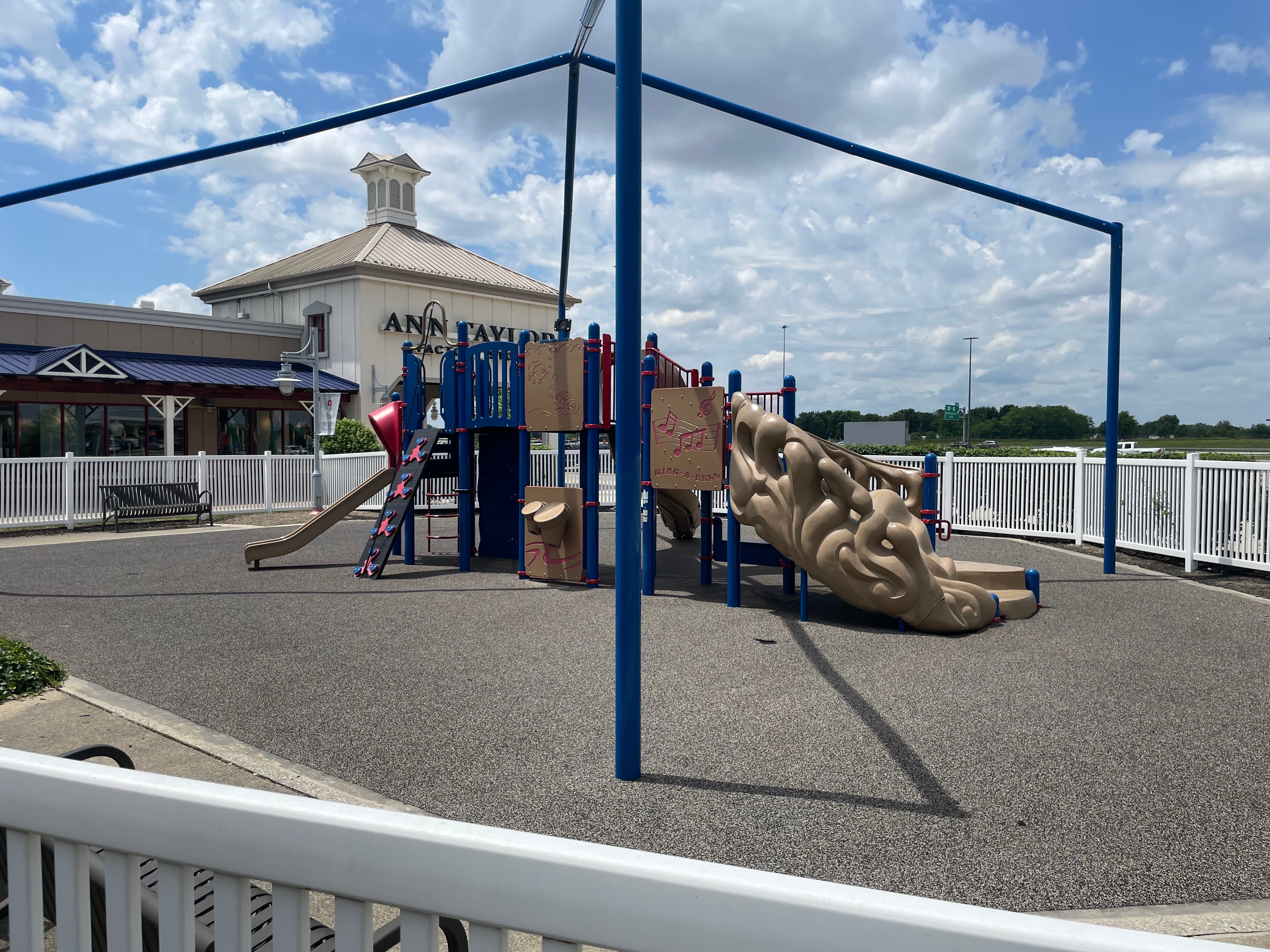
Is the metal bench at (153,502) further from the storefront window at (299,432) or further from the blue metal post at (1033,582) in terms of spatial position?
the blue metal post at (1033,582)

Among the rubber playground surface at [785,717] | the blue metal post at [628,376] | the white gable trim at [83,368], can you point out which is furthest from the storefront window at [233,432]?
the blue metal post at [628,376]

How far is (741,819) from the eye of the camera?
396 cm

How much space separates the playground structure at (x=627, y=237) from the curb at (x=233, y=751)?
50.4 inches

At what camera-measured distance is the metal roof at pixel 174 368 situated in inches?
897

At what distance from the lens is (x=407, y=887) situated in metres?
1.29

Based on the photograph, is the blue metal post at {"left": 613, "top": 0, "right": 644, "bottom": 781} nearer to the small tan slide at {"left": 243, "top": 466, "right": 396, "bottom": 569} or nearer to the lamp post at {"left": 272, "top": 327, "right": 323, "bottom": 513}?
the small tan slide at {"left": 243, "top": 466, "right": 396, "bottom": 569}

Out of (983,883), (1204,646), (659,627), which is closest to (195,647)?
(659,627)

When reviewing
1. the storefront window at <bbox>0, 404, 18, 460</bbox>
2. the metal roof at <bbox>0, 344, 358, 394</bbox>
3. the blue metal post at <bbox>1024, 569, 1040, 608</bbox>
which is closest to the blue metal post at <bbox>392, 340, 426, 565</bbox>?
the blue metal post at <bbox>1024, 569, 1040, 608</bbox>

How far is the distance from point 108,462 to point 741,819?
62.7 feet

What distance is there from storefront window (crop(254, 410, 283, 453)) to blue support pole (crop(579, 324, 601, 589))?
2212 cm

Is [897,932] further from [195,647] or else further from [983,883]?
[195,647]

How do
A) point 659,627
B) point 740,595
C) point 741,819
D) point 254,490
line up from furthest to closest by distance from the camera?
point 254,490 → point 740,595 → point 659,627 → point 741,819

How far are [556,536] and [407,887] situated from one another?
9.95 m

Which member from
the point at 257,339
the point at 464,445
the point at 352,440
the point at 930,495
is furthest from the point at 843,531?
the point at 257,339
